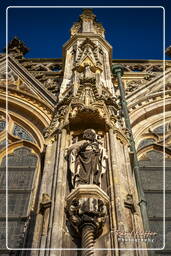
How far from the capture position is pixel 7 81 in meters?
12.1

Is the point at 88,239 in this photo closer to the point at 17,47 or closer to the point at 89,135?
the point at 89,135

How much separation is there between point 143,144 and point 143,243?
564cm

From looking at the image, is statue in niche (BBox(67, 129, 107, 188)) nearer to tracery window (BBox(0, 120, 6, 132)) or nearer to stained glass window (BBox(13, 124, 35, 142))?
stained glass window (BBox(13, 124, 35, 142))

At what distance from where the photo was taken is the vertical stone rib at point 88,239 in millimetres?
4195

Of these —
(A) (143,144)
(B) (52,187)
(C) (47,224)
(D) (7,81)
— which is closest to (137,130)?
(A) (143,144)

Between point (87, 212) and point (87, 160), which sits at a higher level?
point (87, 160)

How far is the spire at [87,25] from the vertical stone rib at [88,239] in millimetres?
8262

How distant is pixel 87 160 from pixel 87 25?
25.4 feet

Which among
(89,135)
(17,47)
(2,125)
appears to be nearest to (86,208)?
(89,135)

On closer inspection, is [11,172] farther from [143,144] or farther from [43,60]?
[43,60]

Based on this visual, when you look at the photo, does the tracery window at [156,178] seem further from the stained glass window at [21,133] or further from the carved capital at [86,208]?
the stained glass window at [21,133]

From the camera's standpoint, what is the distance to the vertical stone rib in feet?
13.8

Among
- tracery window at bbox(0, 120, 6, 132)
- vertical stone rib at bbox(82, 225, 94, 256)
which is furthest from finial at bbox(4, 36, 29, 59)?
vertical stone rib at bbox(82, 225, 94, 256)

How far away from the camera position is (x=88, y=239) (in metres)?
4.36
